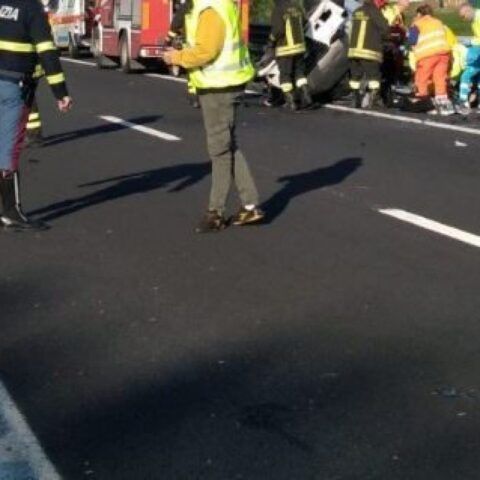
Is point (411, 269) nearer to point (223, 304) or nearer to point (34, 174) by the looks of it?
point (223, 304)

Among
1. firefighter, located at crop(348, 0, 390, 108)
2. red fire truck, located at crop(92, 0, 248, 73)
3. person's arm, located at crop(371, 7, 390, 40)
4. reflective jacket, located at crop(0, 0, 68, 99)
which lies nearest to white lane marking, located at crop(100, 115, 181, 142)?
firefighter, located at crop(348, 0, 390, 108)

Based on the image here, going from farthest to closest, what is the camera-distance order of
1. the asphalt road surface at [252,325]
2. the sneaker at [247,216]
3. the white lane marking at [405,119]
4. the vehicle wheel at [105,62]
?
the vehicle wheel at [105,62], the white lane marking at [405,119], the sneaker at [247,216], the asphalt road surface at [252,325]

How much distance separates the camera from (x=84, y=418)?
597 cm

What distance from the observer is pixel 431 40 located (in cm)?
2088

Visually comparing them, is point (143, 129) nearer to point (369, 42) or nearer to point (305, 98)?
point (305, 98)

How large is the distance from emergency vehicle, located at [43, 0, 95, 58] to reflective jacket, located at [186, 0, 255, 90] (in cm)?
2748

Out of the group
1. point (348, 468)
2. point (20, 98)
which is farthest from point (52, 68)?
point (348, 468)

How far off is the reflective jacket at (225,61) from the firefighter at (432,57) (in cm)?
1085

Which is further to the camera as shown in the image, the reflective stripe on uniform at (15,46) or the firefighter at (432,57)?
the firefighter at (432,57)

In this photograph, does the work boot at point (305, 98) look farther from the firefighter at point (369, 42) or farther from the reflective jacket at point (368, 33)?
the reflective jacket at point (368, 33)

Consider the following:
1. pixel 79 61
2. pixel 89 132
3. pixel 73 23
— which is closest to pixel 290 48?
pixel 89 132

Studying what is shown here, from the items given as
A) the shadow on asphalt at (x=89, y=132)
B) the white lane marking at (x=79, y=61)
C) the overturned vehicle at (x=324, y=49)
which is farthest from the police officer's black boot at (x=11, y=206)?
the white lane marking at (x=79, y=61)

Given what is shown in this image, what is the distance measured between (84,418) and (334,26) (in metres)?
16.9

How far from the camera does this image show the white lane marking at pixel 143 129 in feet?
55.7
